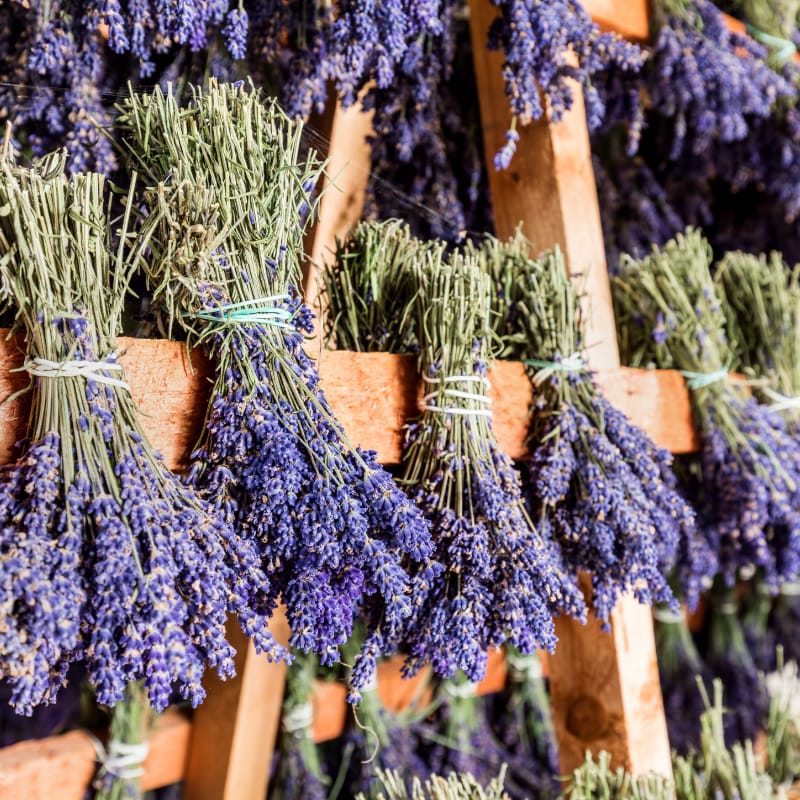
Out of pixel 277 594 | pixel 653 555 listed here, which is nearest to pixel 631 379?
pixel 653 555

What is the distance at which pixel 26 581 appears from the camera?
26.0 inches

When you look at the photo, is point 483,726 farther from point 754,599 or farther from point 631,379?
point 754,599

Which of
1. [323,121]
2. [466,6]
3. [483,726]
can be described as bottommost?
[483,726]

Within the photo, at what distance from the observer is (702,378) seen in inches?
58.7

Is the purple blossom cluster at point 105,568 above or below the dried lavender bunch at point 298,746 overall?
above

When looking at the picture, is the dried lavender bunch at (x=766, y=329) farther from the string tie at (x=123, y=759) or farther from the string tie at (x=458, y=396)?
the string tie at (x=123, y=759)

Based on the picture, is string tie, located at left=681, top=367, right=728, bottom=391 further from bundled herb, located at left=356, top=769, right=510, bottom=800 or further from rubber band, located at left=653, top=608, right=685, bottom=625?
rubber band, located at left=653, top=608, right=685, bottom=625

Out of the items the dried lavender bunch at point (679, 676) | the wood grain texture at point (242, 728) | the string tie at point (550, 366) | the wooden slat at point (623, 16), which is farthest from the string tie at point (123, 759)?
the wooden slat at point (623, 16)

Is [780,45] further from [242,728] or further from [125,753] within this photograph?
[125,753]

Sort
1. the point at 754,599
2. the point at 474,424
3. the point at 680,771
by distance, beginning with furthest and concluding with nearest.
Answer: the point at 754,599 → the point at 680,771 → the point at 474,424

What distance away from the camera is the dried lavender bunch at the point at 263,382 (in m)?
0.81

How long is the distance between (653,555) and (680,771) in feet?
2.04

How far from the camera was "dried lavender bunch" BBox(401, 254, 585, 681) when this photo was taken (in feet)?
3.08

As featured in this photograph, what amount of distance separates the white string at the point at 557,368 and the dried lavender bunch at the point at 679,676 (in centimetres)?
117
